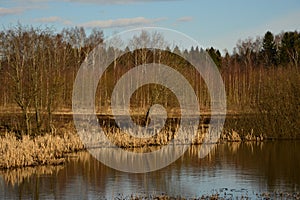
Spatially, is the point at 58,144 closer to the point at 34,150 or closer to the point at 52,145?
the point at 52,145

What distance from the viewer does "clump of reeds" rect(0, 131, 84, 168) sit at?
64.5 ft

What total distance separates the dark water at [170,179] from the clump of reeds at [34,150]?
59 centimetres

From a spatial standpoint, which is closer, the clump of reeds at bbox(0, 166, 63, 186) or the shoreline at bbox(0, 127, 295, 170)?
the clump of reeds at bbox(0, 166, 63, 186)

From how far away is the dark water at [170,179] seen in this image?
1529 centimetres

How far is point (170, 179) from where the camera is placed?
17562 millimetres

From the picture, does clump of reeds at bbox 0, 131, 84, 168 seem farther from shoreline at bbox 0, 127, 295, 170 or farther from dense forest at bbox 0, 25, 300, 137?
dense forest at bbox 0, 25, 300, 137

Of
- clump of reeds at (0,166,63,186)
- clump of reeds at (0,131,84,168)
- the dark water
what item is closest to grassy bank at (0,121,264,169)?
clump of reeds at (0,131,84,168)

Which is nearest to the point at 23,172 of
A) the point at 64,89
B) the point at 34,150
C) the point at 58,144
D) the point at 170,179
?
the point at 34,150

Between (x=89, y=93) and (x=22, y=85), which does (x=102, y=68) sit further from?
(x=22, y=85)

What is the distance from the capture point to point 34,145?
2103cm

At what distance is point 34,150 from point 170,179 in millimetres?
6314

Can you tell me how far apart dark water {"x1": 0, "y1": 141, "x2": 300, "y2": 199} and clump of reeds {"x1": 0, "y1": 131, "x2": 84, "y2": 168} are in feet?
1.92

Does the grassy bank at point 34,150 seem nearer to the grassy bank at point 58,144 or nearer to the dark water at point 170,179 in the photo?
the grassy bank at point 58,144

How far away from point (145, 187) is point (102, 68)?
29.6 m
